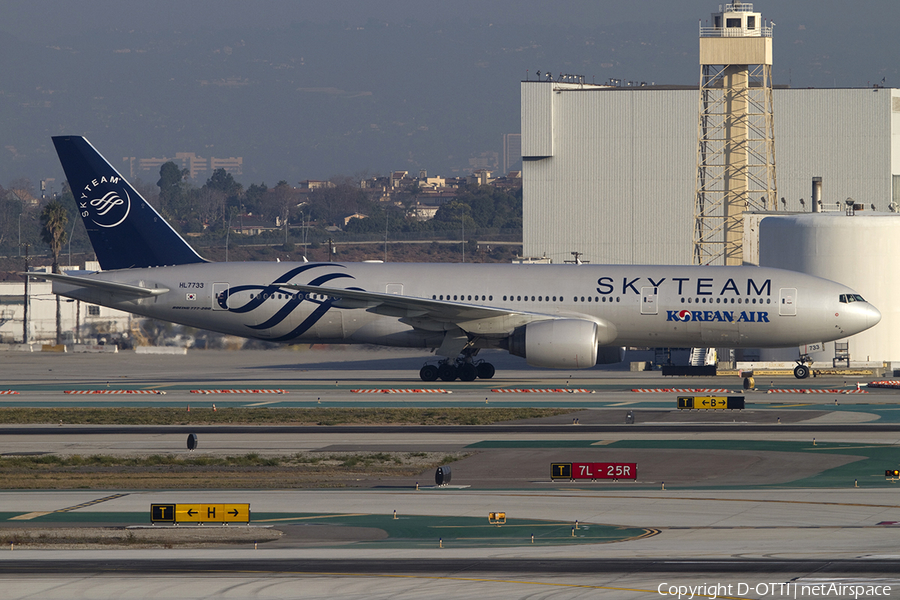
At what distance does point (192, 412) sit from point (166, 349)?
107 feet

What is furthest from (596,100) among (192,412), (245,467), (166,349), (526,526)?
(526,526)

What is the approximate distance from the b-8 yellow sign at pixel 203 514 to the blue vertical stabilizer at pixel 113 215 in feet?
89.8

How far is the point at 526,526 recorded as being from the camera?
703 inches

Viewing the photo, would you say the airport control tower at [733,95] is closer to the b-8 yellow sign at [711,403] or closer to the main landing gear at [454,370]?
the main landing gear at [454,370]

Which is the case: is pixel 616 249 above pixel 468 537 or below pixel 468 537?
above

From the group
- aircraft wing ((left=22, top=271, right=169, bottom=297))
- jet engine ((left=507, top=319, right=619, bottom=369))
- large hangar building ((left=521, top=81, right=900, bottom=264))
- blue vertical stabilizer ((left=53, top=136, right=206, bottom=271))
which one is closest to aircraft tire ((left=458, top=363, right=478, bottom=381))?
jet engine ((left=507, top=319, right=619, bottom=369))

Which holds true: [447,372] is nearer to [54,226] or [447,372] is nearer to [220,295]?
[220,295]

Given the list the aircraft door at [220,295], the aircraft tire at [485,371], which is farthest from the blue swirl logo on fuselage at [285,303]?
the aircraft tire at [485,371]

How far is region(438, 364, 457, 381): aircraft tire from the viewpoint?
140 ft

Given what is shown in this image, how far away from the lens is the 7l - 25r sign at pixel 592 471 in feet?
73.1

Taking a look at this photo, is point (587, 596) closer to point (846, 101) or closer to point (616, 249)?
point (616, 249)

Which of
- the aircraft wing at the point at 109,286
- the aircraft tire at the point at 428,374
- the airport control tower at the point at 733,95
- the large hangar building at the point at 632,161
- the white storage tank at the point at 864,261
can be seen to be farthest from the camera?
the large hangar building at the point at 632,161

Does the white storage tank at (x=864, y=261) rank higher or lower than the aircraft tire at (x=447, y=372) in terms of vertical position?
higher

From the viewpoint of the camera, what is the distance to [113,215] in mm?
43938
